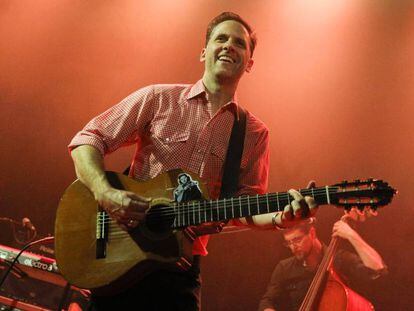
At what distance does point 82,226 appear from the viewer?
86.4 inches

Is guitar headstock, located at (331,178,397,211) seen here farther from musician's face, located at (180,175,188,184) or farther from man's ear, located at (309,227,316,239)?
man's ear, located at (309,227,316,239)

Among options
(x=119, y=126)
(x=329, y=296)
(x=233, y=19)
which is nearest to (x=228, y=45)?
(x=233, y=19)

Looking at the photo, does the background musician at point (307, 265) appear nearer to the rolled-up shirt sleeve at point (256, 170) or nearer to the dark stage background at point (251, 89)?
the dark stage background at point (251, 89)

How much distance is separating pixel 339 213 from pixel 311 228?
351mm

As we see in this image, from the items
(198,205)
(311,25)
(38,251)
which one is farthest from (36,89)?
(198,205)

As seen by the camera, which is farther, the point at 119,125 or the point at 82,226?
the point at 119,125

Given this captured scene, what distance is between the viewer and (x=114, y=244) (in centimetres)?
209

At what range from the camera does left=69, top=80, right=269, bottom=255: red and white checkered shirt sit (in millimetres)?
2375

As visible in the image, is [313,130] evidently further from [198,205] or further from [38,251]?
[198,205]

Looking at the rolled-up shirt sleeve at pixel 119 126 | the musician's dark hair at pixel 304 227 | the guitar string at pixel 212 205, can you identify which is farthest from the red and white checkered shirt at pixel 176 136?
the musician's dark hair at pixel 304 227

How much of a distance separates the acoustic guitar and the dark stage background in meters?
2.99

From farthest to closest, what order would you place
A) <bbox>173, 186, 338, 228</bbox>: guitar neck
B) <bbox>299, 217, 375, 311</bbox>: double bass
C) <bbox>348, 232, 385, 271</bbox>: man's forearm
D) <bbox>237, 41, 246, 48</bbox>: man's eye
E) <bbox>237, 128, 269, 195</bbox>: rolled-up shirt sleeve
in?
<bbox>348, 232, 385, 271</bbox>: man's forearm, <bbox>299, 217, 375, 311</bbox>: double bass, <bbox>237, 41, 246, 48</bbox>: man's eye, <bbox>237, 128, 269, 195</bbox>: rolled-up shirt sleeve, <bbox>173, 186, 338, 228</bbox>: guitar neck

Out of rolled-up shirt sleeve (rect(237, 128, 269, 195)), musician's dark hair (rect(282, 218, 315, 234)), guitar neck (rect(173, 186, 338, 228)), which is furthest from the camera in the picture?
musician's dark hair (rect(282, 218, 315, 234))

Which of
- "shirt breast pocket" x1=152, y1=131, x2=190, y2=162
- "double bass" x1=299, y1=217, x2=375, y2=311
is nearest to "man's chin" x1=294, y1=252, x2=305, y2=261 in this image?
"double bass" x1=299, y1=217, x2=375, y2=311
